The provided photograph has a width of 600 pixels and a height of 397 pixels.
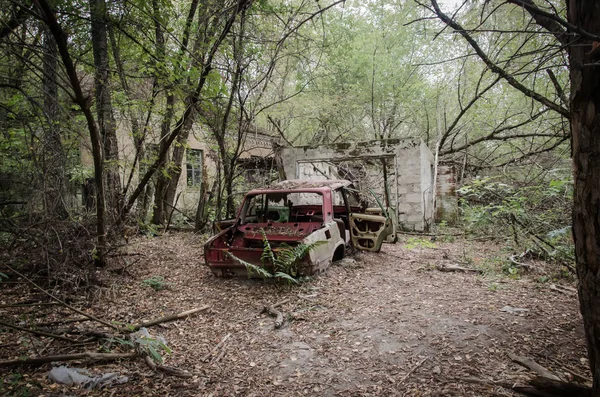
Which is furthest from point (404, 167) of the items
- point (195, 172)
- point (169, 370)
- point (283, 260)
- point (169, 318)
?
point (195, 172)

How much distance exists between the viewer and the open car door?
7.29 metres

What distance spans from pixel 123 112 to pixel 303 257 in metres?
4.49

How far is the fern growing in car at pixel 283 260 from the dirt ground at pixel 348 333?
0.26 m

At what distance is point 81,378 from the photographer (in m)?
2.80

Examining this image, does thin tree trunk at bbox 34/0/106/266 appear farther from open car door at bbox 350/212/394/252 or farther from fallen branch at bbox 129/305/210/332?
open car door at bbox 350/212/394/252

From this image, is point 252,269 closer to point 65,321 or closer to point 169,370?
point 169,370

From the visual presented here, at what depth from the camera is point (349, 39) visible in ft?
45.6

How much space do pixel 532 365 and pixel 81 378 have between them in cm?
394

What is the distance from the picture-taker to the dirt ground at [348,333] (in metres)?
2.88

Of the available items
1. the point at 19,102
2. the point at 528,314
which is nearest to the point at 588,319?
the point at 528,314

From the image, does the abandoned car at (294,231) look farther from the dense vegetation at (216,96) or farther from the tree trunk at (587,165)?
the tree trunk at (587,165)

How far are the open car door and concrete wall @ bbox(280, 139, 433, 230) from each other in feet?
10.6

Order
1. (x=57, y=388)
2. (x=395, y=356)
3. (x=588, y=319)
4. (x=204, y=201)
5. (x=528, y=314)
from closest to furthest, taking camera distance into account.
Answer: (x=588, y=319) < (x=57, y=388) < (x=395, y=356) < (x=528, y=314) < (x=204, y=201)

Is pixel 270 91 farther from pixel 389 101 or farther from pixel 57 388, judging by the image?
pixel 57 388
